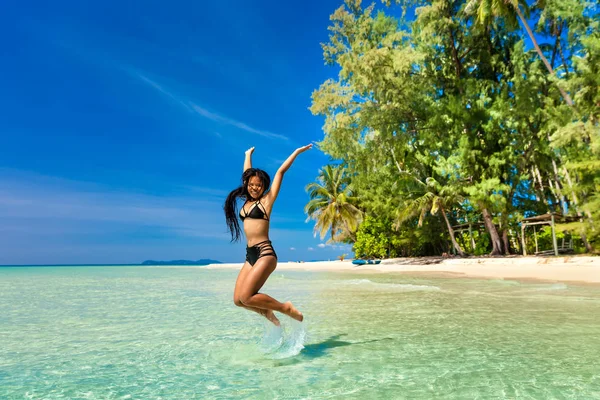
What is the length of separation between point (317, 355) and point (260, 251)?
1.21 m

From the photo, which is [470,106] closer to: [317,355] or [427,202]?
[427,202]

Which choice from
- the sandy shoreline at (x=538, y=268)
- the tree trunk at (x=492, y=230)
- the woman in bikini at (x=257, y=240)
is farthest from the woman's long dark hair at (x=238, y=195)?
the tree trunk at (x=492, y=230)

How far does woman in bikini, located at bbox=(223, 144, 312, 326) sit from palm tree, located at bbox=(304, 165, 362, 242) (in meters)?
35.1

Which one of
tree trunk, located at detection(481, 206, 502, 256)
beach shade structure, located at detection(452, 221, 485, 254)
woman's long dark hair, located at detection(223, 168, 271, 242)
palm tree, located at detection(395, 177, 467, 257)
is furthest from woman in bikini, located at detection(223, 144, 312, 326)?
beach shade structure, located at detection(452, 221, 485, 254)

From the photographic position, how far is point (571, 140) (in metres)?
16.4

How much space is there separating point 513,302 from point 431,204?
2131 cm

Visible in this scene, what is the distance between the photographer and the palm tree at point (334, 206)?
39469mm

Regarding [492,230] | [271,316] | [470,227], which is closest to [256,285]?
[271,316]

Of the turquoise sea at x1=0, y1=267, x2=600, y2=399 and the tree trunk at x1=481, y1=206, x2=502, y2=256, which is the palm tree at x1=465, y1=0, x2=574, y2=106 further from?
the turquoise sea at x1=0, y1=267, x2=600, y2=399

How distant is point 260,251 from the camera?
3.93m

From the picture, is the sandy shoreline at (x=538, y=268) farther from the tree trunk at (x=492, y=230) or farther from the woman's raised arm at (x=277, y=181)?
the woman's raised arm at (x=277, y=181)

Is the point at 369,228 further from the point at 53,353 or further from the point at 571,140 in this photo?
the point at 53,353

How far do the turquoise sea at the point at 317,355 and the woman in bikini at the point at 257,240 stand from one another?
566mm

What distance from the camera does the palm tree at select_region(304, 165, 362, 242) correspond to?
1554 inches
